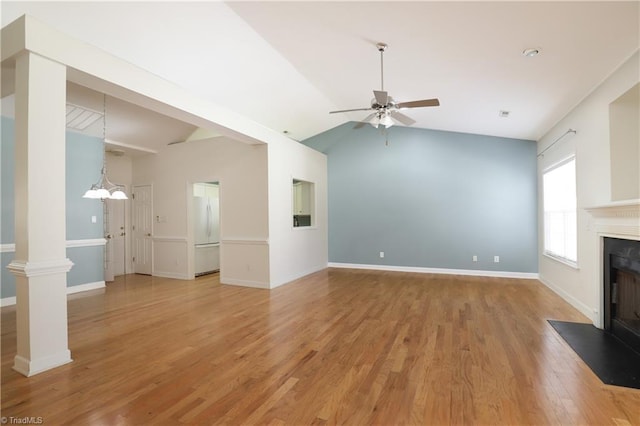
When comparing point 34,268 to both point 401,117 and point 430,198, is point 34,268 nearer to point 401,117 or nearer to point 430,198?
point 401,117

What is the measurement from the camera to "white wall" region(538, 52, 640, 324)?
133 inches

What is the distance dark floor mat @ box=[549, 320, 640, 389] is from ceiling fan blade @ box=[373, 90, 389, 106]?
122 inches

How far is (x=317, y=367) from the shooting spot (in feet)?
8.80

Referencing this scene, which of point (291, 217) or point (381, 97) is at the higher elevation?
point (381, 97)

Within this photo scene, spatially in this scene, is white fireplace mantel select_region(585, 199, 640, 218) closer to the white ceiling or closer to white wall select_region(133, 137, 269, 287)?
the white ceiling

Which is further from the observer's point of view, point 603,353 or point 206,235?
point 206,235

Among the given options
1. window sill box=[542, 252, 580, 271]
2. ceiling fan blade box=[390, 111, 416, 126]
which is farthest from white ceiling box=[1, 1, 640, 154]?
window sill box=[542, 252, 580, 271]

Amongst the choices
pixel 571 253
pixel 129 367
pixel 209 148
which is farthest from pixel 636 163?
pixel 209 148

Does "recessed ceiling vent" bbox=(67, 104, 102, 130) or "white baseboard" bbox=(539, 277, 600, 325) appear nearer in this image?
"white baseboard" bbox=(539, 277, 600, 325)

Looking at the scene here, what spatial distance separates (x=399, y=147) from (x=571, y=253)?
3.97 meters

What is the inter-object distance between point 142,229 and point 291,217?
12.0 ft

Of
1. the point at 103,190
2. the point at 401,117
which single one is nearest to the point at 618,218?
the point at 401,117

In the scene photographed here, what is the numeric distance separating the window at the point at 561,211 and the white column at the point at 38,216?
615cm

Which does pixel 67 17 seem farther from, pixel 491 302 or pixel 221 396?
pixel 491 302
